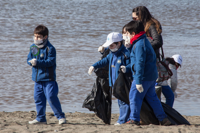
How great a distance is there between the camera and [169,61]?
4.84m

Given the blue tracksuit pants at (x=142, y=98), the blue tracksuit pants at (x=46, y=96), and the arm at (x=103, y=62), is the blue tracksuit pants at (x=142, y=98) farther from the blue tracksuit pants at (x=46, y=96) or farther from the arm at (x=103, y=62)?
the blue tracksuit pants at (x=46, y=96)

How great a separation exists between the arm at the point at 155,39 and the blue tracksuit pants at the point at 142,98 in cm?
53

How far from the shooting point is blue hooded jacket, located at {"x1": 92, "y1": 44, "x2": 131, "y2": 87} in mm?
4215

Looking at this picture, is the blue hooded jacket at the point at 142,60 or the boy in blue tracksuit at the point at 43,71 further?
the boy in blue tracksuit at the point at 43,71

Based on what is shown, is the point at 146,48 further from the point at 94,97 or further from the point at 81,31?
the point at 81,31

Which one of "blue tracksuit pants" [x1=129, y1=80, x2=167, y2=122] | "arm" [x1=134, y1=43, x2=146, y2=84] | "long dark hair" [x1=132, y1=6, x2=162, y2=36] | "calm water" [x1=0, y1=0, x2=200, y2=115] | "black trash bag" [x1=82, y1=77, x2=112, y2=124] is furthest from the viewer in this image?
"calm water" [x1=0, y1=0, x2=200, y2=115]

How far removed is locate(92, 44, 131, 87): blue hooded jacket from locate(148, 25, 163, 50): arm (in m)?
0.37

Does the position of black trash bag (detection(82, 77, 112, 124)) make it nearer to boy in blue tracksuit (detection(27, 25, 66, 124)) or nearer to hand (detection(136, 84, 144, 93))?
boy in blue tracksuit (detection(27, 25, 66, 124))

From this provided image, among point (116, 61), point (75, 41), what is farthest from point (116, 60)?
point (75, 41)

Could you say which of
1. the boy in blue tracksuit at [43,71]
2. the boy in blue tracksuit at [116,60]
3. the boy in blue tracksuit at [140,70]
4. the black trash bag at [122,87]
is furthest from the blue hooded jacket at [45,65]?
the boy in blue tracksuit at [140,70]

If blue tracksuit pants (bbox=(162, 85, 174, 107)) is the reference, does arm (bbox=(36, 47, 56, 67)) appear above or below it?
above

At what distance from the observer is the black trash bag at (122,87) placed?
4.13 metres

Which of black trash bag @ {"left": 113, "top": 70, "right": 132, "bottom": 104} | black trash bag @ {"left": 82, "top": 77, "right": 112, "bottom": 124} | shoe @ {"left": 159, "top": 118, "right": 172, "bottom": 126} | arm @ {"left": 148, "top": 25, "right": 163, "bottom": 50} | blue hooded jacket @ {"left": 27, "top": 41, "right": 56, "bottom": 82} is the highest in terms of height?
arm @ {"left": 148, "top": 25, "right": 163, "bottom": 50}

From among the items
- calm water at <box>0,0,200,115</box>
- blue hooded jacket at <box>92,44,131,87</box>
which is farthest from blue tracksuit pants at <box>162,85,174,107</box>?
calm water at <box>0,0,200,115</box>
